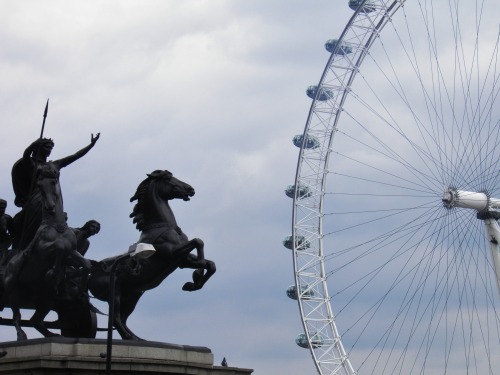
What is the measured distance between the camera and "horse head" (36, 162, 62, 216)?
23422 millimetres

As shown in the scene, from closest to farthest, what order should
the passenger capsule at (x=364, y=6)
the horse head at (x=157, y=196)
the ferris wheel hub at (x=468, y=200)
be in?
the horse head at (x=157, y=196) → the ferris wheel hub at (x=468, y=200) → the passenger capsule at (x=364, y=6)

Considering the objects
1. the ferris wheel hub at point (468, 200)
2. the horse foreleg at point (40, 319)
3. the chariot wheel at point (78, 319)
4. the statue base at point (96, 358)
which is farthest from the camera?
the ferris wheel hub at point (468, 200)

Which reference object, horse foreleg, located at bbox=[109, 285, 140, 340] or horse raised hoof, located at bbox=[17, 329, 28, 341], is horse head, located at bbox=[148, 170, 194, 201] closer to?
horse foreleg, located at bbox=[109, 285, 140, 340]

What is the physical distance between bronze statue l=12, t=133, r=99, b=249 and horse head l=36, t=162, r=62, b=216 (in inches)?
7.4

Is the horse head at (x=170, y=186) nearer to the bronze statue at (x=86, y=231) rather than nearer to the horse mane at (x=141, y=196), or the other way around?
the horse mane at (x=141, y=196)

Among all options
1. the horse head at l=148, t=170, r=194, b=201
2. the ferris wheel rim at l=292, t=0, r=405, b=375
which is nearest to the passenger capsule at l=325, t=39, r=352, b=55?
the ferris wheel rim at l=292, t=0, r=405, b=375

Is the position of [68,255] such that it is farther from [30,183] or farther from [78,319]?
[30,183]

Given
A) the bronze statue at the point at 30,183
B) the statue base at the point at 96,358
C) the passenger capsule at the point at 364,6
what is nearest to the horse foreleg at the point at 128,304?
the statue base at the point at 96,358

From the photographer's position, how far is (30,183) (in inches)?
992

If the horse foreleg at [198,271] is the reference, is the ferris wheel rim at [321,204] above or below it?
above

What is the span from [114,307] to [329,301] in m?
27.0

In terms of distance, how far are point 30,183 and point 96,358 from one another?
4417 millimetres

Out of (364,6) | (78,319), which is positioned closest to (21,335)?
(78,319)

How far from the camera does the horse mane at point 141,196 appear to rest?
81.4 ft
